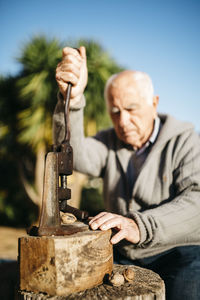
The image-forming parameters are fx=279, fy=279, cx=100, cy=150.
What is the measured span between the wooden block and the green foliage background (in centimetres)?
597

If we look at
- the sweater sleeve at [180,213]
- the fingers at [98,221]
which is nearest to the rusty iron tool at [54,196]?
the fingers at [98,221]

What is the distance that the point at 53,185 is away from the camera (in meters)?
1.31

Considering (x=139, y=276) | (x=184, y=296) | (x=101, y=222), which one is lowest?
(x=184, y=296)

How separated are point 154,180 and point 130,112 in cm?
59

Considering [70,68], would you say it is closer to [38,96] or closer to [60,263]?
[60,263]

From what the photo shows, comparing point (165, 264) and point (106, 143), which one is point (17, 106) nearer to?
point (106, 143)

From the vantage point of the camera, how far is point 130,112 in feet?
7.52

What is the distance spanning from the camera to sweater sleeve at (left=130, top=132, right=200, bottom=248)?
1562 millimetres

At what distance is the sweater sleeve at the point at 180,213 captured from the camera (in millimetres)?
1562

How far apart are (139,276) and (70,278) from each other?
0.43m

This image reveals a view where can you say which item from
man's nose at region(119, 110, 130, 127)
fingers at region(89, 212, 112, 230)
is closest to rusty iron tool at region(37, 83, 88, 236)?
fingers at region(89, 212, 112, 230)

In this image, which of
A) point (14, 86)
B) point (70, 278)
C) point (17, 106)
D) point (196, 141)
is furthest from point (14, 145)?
point (70, 278)

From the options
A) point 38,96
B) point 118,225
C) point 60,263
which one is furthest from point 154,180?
point 38,96

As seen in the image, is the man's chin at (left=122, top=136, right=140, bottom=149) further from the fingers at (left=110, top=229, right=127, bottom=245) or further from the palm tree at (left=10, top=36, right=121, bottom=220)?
the palm tree at (left=10, top=36, right=121, bottom=220)
